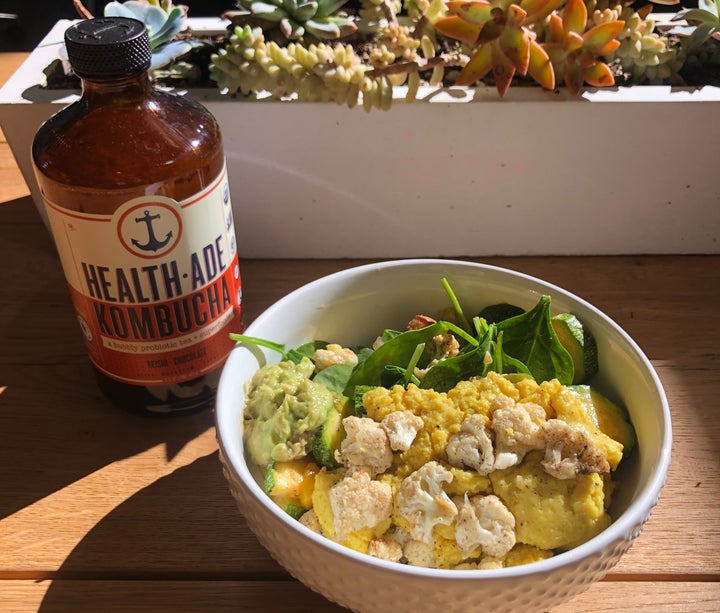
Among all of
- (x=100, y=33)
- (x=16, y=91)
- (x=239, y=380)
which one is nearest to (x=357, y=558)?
(x=239, y=380)

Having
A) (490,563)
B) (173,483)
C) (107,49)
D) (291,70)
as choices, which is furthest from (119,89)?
(490,563)

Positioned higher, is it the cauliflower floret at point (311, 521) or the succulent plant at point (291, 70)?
the succulent plant at point (291, 70)

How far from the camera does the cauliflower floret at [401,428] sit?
1.56 ft

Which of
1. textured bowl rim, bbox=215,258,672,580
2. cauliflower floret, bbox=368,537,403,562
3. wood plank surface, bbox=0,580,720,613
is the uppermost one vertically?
textured bowl rim, bbox=215,258,672,580

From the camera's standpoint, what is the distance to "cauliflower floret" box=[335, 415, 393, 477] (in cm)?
47

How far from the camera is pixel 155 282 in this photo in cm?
57

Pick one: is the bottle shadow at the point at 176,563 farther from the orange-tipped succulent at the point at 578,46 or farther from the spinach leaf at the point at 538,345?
the orange-tipped succulent at the point at 578,46

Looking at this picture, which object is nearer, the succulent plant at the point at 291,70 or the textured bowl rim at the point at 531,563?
the textured bowl rim at the point at 531,563

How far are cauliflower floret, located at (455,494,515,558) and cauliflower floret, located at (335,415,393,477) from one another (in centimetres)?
6

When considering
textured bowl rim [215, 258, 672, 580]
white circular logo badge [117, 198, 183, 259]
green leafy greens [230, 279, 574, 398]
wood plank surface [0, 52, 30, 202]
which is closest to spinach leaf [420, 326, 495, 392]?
green leafy greens [230, 279, 574, 398]

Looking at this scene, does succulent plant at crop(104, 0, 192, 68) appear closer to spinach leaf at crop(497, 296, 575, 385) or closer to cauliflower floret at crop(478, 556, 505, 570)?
spinach leaf at crop(497, 296, 575, 385)

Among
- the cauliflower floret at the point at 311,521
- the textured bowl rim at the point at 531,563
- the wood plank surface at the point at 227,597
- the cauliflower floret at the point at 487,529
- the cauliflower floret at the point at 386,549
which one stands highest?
the textured bowl rim at the point at 531,563

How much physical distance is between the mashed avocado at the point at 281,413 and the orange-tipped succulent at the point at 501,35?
0.33 m

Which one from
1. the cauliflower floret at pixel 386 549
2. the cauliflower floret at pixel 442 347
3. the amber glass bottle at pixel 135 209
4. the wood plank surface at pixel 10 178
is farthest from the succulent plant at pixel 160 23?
Result: the cauliflower floret at pixel 386 549
